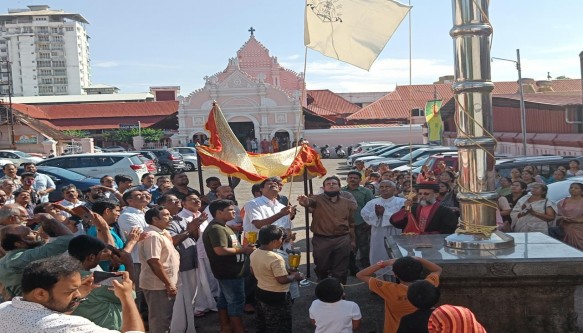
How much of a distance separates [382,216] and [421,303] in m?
4.09

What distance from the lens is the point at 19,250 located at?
4.26 m

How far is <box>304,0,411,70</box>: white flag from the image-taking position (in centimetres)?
461

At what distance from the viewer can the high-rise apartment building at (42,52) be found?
105 meters

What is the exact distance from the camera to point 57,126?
162 ft

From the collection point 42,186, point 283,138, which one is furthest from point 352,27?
point 283,138

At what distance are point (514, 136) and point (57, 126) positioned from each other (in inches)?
1460

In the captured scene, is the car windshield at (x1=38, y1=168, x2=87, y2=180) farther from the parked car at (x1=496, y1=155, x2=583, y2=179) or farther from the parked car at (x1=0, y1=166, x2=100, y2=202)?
the parked car at (x1=496, y1=155, x2=583, y2=179)

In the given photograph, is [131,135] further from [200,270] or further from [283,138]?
[200,270]

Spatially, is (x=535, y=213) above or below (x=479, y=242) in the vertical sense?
below

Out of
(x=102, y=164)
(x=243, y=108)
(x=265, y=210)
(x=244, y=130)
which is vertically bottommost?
(x=265, y=210)

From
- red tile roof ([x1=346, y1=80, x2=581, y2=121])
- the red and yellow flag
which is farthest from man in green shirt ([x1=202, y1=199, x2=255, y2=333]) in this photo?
red tile roof ([x1=346, y1=80, x2=581, y2=121])

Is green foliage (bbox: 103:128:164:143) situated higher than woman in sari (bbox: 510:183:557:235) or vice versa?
green foliage (bbox: 103:128:164:143)

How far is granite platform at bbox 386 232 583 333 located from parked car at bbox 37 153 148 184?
17.0 m

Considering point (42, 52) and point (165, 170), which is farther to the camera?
point (42, 52)
